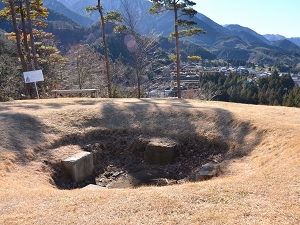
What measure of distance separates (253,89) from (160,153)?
47.7m

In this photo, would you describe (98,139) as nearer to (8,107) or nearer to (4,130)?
(4,130)

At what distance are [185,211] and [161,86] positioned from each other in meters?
21.3

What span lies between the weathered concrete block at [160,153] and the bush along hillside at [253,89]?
31735mm

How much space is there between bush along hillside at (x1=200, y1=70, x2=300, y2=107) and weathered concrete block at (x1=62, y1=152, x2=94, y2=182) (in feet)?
109

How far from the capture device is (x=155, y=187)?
5.22 metres

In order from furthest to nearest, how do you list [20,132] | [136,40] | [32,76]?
[136,40], [32,76], [20,132]

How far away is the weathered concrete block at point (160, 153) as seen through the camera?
8.73 m

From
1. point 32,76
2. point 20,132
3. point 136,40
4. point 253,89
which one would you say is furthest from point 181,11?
point 253,89

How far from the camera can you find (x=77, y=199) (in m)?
4.38

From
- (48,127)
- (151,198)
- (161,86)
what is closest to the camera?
(151,198)

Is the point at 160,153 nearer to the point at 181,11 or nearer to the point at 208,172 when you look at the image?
the point at 208,172

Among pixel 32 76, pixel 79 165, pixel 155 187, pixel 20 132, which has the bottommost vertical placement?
pixel 79 165

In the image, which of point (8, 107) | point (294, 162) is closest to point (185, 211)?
point (294, 162)

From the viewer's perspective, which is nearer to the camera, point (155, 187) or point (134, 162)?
point (155, 187)
